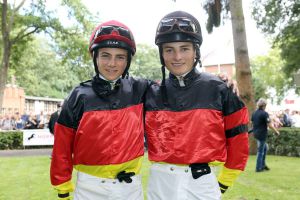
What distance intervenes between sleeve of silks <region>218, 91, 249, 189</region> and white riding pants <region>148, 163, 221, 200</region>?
0.22m

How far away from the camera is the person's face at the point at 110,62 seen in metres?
3.17

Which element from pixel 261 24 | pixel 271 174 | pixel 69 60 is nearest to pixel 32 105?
pixel 69 60

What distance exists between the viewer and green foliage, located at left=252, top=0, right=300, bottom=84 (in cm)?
1942

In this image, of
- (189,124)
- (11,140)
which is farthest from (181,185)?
(11,140)

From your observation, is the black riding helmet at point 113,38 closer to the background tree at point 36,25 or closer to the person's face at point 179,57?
the person's face at point 179,57

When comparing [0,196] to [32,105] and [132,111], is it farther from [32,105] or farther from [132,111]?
[32,105]

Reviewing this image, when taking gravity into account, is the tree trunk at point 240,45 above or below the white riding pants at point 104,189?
above

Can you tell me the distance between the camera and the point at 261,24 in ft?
67.2

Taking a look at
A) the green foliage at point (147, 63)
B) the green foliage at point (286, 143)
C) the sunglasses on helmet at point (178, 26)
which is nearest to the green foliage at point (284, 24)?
the green foliage at point (286, 143)

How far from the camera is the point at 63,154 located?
3070mm

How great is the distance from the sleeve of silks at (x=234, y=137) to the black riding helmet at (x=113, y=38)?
872 millimetres

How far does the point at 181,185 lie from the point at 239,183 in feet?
20.4

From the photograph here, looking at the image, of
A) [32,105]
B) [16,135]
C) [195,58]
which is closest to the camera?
[195,58]

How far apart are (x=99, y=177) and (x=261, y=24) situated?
19019 millimetres
